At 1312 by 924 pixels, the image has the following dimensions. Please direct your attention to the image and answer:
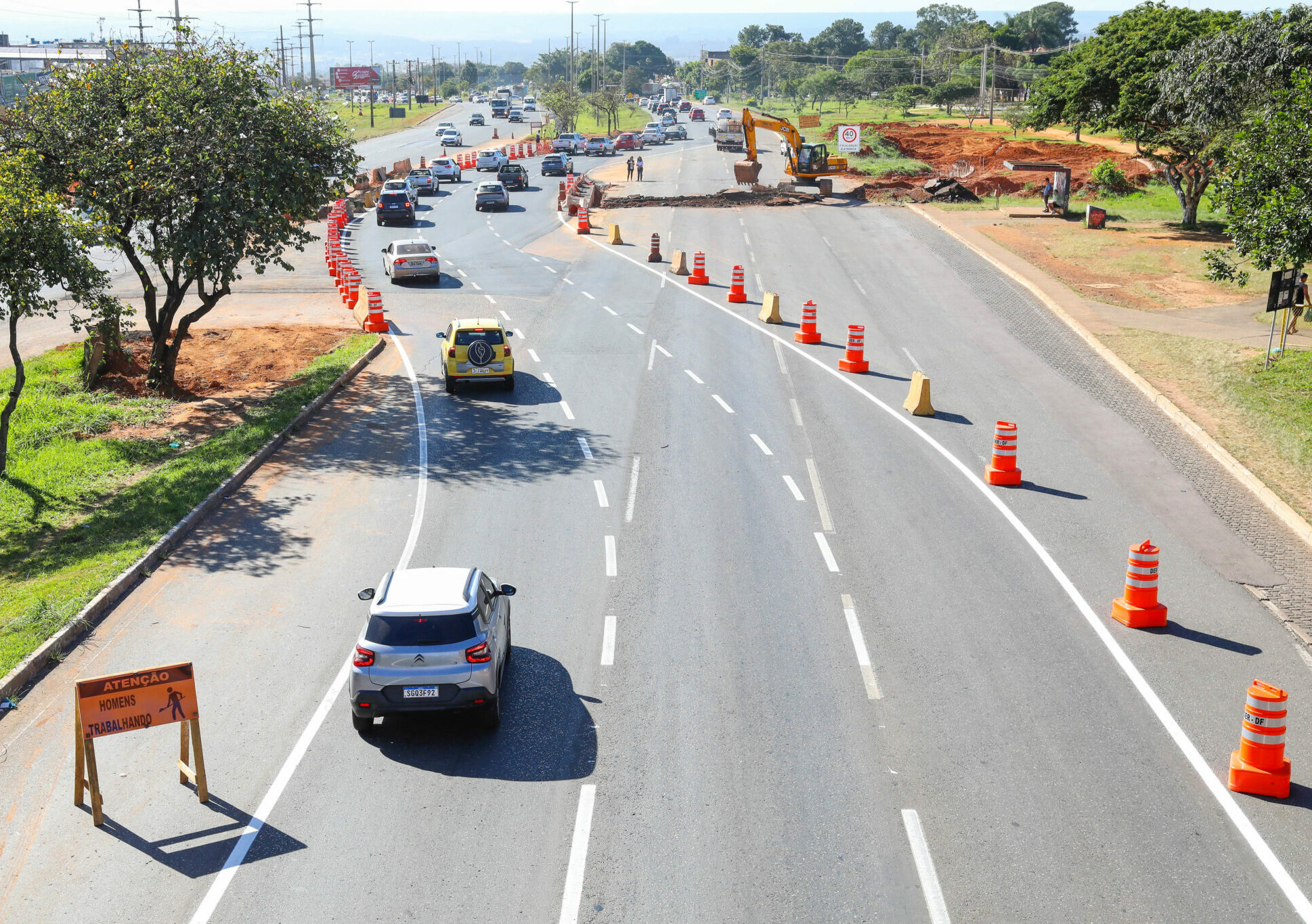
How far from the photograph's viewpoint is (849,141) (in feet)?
252

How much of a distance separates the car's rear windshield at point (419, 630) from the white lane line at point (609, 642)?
2.37 m

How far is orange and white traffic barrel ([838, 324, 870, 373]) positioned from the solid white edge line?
2.07 meters

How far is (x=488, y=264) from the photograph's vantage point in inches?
1747

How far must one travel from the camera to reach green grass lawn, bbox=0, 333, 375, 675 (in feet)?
51.1

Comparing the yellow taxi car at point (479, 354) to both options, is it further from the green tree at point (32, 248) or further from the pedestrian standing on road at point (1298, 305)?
the pedestrian standing on road at point (1298, 305)

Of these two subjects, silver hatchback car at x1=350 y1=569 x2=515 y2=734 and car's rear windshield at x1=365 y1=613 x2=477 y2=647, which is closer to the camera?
silver hatchback car at x1=350 y1=569 x2=515 y2=734

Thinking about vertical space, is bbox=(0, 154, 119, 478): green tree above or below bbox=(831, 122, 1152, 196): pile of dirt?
below

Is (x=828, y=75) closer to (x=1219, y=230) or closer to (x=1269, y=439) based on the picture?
(x=1219, y=230)

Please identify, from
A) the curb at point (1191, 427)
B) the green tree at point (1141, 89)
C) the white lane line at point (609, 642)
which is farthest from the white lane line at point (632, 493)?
the green tree at point (1141, 89)

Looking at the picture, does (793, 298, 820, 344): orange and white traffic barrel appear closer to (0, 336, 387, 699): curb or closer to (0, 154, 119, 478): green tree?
(0, 336, 387, 699): curb

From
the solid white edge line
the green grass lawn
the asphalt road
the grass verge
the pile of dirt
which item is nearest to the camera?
the asphalt road

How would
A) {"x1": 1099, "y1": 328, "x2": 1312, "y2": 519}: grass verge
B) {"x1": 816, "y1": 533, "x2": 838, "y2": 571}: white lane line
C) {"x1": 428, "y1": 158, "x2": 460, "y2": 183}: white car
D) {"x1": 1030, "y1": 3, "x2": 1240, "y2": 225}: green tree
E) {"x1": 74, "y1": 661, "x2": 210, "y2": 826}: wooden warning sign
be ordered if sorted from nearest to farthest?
{"x1": 74, "y1": 661, "x2": 210, "y2": 826}: wooden warning sign
{"x1": 816, "y1": 533, "x2": 838, "y2": 571}: white lane line
{"x1": 1099, "y1": 328, "x2": 1312, "y2": 519}: grass verge
{"x1": 1030, "y1": 3, "x2": 1240, "y2": 225}: green tree
{"x1": 428, "y1": 158, "x2": 460, "y2": 183}: white car

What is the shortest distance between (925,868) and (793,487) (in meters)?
10.5

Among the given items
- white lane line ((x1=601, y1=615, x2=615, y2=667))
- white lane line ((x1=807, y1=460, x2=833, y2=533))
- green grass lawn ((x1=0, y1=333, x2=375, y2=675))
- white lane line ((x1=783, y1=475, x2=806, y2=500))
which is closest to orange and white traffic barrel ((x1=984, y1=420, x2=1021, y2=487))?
white lane line ((x1=807, y1=460, x2=833, y2=533))
